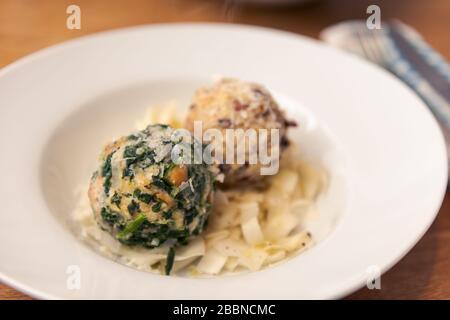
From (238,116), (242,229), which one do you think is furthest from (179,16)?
(242,229)

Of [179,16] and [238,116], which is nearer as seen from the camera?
[238,116]

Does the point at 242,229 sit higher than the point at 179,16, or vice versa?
the point at 179,16

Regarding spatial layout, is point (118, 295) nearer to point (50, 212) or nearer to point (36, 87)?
point (50, 212)

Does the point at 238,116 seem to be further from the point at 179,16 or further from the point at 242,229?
the point at 179,16

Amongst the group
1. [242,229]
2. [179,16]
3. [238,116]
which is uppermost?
[179,16]

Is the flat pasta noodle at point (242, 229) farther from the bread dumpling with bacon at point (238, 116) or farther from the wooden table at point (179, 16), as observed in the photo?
the wooden table at point (179, 16)

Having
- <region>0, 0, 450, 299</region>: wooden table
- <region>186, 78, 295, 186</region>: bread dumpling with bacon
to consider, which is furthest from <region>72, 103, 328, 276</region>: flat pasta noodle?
<region>0, 0, 450, 299</region>: wooden table

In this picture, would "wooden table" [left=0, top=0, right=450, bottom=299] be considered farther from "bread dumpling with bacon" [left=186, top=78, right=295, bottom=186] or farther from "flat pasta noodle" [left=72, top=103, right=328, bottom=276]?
"bread dumpling with bacon" [left=186, top=78, right=295, bottom=186]

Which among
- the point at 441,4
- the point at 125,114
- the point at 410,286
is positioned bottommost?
the point at 410,286

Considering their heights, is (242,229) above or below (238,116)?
below

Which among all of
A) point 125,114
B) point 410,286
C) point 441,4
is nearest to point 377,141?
point 410,286

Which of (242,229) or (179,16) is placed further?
(179,16)
